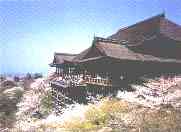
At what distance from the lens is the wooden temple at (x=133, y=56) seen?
27.7m

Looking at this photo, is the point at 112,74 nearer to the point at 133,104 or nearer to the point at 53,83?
the point at 53,83

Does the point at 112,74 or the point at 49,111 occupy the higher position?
the point at 112,74

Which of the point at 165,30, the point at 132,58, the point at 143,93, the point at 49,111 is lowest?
the point at 49,111

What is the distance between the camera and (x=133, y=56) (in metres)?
28.8

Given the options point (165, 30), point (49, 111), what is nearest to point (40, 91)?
point (49, 111)

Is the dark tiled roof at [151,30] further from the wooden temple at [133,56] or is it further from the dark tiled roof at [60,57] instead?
the dark tiled roof at [60,57]

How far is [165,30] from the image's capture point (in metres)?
31.5

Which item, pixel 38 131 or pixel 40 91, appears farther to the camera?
pixel 40 91

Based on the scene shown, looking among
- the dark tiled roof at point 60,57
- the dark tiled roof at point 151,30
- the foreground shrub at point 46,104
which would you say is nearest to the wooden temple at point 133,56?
the dark tiled roof at point 151,30

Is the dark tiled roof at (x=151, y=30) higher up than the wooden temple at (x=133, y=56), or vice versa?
the dark tiled roof at (x=151, y=30)

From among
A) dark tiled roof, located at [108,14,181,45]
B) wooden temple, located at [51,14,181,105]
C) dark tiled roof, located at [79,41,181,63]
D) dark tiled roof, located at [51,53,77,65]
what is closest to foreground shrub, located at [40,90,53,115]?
wooden temple, located at [51,14,181,105]

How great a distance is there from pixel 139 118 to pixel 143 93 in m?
5.64

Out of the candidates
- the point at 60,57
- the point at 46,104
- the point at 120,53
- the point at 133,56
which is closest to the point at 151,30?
the point at 133,56

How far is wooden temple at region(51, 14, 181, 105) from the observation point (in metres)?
27.7
